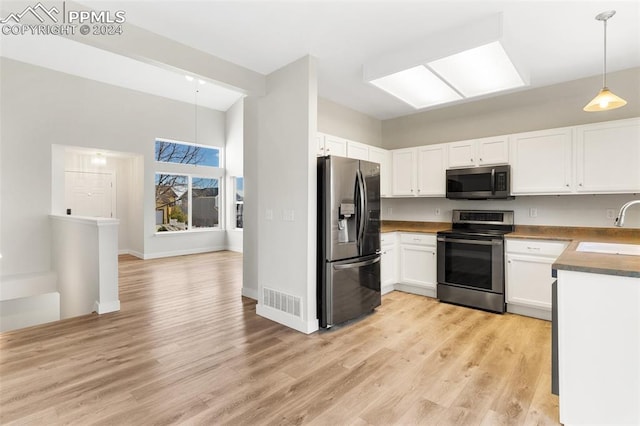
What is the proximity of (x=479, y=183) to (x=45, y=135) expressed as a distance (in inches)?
286

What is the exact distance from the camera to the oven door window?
142 inches

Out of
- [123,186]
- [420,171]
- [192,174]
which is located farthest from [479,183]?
[123,186]

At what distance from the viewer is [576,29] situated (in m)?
2.66

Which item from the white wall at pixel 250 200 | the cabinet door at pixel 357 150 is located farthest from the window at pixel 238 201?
the cabinet door at pixel 357 150

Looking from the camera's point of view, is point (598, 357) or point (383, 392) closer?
point (598, 357)

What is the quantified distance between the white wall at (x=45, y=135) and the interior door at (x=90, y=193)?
4.75ft

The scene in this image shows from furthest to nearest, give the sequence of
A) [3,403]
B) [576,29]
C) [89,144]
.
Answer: [89,144]
[576,29]
[3,403]

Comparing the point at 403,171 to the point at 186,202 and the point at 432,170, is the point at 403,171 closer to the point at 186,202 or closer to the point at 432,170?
the point at 432,170

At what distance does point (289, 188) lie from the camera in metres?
3.26

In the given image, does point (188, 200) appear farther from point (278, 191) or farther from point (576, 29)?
point (576, 29)

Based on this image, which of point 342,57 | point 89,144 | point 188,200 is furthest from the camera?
point 188,200

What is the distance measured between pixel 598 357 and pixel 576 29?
2.64 m

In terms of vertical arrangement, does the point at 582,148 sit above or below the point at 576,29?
below

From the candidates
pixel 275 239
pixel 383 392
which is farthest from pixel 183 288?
pixel 383 392
